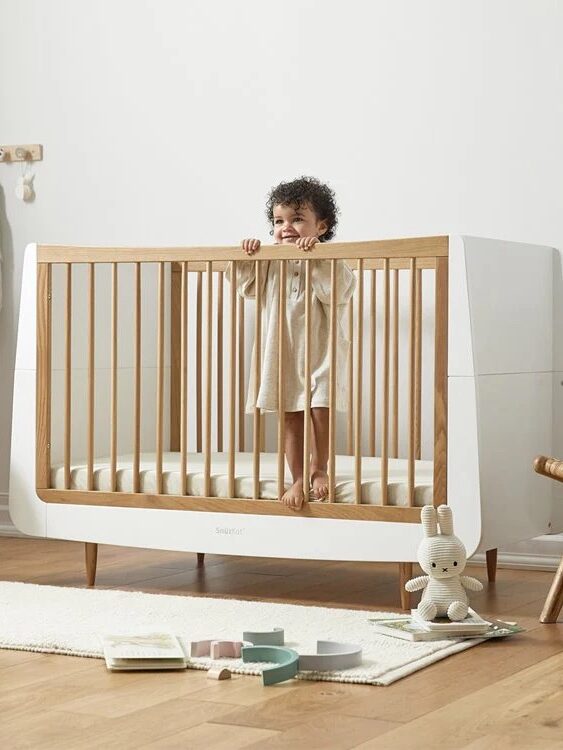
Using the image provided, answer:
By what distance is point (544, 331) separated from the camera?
2973 mm

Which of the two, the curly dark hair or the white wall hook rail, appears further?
the white wall hook rail

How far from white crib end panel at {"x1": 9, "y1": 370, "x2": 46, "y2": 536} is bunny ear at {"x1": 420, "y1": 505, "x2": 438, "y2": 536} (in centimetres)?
97

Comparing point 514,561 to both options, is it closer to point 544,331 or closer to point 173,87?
point 544,331

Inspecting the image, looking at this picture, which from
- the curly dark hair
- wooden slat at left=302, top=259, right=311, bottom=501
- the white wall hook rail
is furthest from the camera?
the white wall hook rail

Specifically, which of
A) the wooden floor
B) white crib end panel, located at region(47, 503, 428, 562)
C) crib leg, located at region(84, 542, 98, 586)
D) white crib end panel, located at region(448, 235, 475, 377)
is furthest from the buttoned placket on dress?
the wooden floor

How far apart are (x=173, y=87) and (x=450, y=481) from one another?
1.61m

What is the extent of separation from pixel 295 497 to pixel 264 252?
51 centimetres

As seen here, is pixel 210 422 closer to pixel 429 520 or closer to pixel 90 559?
pixel 90 559

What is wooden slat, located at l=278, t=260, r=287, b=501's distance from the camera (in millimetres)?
2646

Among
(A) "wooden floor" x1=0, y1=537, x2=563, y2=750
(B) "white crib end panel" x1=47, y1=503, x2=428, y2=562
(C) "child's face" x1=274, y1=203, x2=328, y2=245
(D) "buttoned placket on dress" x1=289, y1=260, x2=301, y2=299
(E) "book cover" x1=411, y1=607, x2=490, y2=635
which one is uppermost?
(C) "child's face" x1=274, y1=203, x2=328, y2=245

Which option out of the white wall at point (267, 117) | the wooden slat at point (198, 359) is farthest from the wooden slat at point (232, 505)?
the white wall at point (267, 117)

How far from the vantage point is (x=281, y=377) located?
267 centimetres

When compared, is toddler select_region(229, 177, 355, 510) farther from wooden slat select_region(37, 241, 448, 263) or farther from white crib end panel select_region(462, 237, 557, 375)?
white crib end panel select_region(462, 237, 557, 375)

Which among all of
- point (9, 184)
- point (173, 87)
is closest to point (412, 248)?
point (173, 87)
